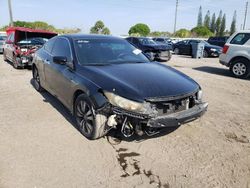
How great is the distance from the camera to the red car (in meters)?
10.0

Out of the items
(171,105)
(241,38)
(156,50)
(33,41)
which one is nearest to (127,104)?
(171,105)

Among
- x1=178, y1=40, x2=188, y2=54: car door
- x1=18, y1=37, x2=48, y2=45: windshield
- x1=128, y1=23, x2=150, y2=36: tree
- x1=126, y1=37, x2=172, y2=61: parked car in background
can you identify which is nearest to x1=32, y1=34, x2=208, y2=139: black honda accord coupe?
x1=18, y1=37, x2=48, y2=45: windshield

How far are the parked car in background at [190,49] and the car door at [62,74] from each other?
15325 millimetres

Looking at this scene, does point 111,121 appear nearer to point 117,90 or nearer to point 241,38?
point 117,90

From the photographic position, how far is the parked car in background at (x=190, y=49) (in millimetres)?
18688

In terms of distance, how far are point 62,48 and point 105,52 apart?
2.98 ft

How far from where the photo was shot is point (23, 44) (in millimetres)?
10297

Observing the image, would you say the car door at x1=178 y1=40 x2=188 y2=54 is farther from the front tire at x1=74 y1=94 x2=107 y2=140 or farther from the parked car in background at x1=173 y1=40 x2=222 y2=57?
the front tire at x1=74 y1=94 x2=107 y2=140

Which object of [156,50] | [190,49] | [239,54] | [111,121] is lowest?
[190,49]

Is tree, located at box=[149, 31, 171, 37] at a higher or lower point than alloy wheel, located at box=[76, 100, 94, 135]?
lower

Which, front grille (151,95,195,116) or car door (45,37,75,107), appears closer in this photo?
front grille (151,95,195,116)

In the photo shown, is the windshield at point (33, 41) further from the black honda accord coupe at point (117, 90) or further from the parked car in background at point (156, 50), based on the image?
the black honda accord coupe at point (117, 90)

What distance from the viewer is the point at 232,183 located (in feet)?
9.94

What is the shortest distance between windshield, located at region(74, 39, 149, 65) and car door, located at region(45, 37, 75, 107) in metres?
0.23
